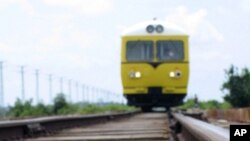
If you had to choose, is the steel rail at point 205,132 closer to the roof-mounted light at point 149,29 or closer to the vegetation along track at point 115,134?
the vegetation along track at point 115,134

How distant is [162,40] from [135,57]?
3.60ft

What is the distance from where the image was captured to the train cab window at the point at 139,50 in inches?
897

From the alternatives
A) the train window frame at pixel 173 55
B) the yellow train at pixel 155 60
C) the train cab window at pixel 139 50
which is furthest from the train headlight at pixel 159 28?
the train cab window at pixel 139 50

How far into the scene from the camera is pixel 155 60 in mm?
22766

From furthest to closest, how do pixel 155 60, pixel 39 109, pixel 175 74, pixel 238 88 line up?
pixel 39 109, pixel 238 88, pixel 175 74, pixel 155 60

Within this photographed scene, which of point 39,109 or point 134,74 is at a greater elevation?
point 134,74

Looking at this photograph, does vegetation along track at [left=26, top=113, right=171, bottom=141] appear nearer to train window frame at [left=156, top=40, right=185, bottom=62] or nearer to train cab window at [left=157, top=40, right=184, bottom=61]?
train window frame at [left=156, top=40, right=185, bottom=62]

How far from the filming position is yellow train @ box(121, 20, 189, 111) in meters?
22.8

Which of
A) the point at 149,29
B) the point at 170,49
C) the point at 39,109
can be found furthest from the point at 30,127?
the point at 39,109

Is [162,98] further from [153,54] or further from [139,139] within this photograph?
[139,139]

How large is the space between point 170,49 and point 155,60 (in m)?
0.71

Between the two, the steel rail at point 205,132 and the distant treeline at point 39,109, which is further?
the distant treeline at point 39,109

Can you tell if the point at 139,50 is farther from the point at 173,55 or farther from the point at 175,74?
the point at 175,74

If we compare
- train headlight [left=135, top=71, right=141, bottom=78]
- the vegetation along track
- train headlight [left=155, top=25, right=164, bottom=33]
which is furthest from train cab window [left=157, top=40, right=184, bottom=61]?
the vegetation along track
